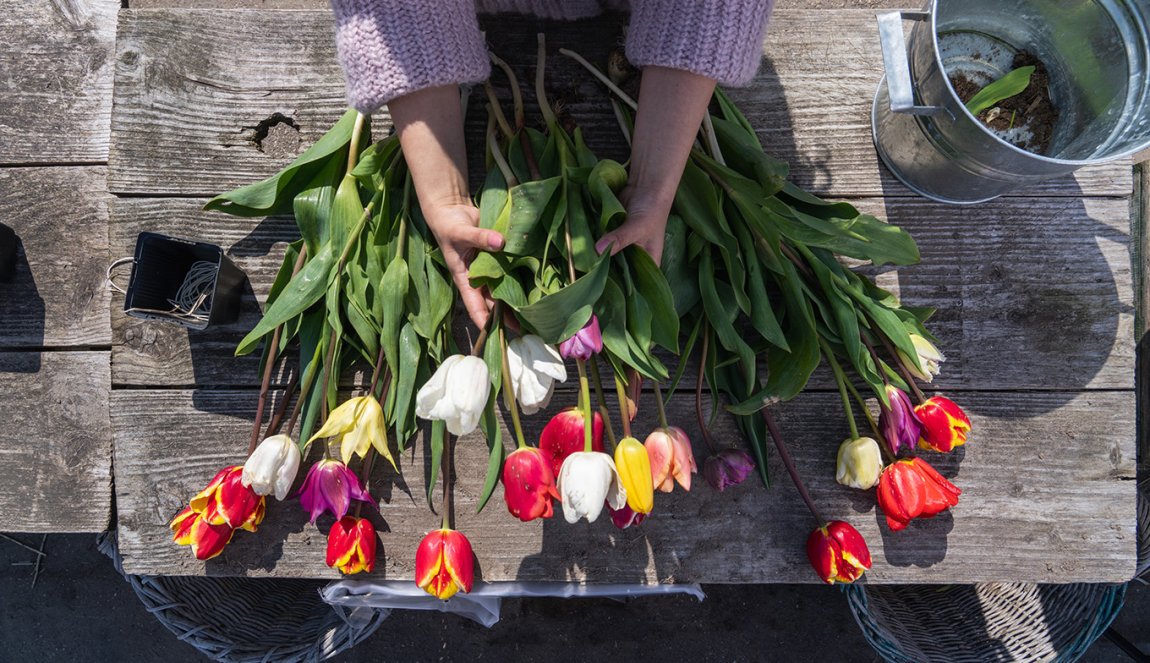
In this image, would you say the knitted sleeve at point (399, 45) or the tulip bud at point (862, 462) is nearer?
the knitted sleeve at point (399, 45)

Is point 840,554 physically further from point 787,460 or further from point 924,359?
point 924,359

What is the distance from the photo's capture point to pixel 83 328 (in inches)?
36.6

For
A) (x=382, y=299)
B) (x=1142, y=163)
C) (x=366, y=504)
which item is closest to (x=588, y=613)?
(x=366, y=504)

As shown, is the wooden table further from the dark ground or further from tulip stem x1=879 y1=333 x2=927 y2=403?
the dark ground

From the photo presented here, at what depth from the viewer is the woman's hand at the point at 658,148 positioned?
2.10 feet

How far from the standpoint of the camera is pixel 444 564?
74 centimetres

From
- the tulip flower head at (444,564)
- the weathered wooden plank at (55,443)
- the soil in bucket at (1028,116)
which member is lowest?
the weathered wooden plank at (55,443)

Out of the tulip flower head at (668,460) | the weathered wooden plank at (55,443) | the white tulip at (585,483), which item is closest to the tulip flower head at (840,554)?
the tulip flower head at (668,460)

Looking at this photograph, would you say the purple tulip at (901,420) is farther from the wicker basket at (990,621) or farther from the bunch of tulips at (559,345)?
the wicker basket at (990,621)

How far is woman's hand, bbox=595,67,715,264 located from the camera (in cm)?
64

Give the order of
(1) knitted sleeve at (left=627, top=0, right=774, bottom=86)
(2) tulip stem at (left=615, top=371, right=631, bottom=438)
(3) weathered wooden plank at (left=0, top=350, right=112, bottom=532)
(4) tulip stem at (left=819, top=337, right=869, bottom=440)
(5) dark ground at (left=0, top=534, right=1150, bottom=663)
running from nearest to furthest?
1. (1) knitted sleeve at (left=627, top=0, right=774, bottom=86)
2. (2) tulip stem at (left=615, top=371, right=631, bottom=438)
3. (4) tulip stem at (left=819, top=337, right=869, bottom=440)
4. (3) weathered wooden plank at (left=0, top=350, right=112, bottom=532)
5. (5) dark ground at (left=0, top=534, right=1150, bottom=663)

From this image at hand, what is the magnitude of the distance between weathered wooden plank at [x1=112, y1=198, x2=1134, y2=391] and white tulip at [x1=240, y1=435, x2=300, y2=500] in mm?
149

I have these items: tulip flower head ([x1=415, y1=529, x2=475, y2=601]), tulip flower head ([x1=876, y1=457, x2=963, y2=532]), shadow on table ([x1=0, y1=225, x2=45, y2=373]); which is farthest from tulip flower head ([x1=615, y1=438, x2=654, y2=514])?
shadow on table ([x1=0, y1=225, x2=45, y2=373])

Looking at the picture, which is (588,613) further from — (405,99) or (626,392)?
(405,99)
